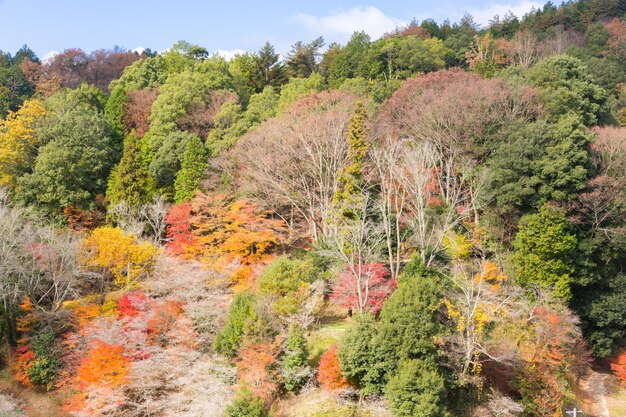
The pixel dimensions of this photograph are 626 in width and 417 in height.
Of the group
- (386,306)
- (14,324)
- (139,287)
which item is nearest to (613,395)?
(386,306)

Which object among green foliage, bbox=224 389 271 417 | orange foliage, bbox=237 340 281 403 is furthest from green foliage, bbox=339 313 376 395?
green foliage, bbox=224 389 271 417

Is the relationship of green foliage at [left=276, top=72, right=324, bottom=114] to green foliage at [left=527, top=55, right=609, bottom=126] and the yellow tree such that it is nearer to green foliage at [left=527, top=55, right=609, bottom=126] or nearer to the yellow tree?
green foliage at [left=527, top=55, right=609, bottom=126]

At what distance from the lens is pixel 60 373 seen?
23.2 meters

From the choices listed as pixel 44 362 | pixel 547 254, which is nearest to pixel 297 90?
pixel 547 254

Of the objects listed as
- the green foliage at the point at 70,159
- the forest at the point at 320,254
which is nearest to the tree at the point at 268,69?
the forest at the point at 320,254

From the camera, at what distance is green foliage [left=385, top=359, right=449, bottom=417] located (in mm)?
18266

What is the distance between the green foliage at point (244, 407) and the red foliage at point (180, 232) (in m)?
11.2

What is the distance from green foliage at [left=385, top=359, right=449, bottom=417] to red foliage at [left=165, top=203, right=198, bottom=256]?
1467 cm

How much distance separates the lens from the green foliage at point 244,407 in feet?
62.4

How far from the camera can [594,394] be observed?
82.3 feet

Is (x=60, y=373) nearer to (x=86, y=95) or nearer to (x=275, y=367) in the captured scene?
(x=275, y=367)

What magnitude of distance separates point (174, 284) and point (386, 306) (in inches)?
452

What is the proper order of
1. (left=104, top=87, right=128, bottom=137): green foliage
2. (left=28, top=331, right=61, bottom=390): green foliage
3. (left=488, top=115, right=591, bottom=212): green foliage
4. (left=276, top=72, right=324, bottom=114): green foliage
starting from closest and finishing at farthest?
(left=28, top=331, right=61, bottom=390): green foliage, (left=488, top=115, right=591, bottom=212): green foliage, (left=276, top=72, right=324, bottom=114): green foliage, (left=104, top=87, right=128, bottom=137): green foliage

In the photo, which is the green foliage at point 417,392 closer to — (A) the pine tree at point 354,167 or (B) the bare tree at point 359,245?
(B) the bare tree at point 359,245
